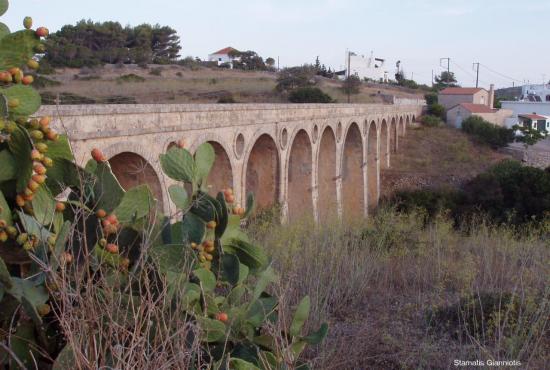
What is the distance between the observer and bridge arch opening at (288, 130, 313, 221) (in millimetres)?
15438

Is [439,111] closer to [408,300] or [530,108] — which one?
[530,108]

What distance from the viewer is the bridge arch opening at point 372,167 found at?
2355 centimetres

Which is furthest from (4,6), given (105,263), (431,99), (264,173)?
(431,99)

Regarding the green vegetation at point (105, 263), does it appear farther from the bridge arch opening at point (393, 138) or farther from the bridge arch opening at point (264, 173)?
the bridge arch opening at point (393, 138)

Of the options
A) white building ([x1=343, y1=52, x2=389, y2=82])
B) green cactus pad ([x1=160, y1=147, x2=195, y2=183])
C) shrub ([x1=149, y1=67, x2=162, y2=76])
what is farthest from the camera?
white building ([x1=343, y1=52, x2=389, y2=82])

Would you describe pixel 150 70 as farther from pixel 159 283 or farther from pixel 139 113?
pixel 159 283

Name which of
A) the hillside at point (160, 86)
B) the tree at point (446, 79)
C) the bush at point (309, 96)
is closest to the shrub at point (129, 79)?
the hillside at point (160, 86)

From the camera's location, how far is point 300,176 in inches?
623

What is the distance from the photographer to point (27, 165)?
1563 millimetres

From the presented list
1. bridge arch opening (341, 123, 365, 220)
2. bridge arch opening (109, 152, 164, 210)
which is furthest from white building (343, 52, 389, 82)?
bridge arch opening (109, 152, 164, 210)

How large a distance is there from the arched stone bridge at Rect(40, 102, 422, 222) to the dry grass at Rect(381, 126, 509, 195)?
4.90 feet

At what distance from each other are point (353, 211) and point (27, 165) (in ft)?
64.6

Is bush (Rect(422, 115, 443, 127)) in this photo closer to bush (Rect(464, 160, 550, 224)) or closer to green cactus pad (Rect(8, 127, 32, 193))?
bush (Rect(464, 160, 550, 224))

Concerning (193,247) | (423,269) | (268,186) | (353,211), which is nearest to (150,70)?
(353,211)
